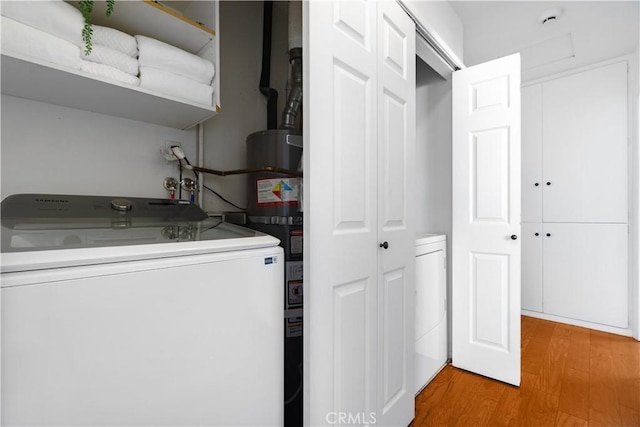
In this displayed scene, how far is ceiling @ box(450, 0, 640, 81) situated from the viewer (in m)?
1.99

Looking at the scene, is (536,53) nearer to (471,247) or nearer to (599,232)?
(599,232)

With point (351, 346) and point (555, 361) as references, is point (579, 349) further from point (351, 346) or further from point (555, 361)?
point (351, 346)

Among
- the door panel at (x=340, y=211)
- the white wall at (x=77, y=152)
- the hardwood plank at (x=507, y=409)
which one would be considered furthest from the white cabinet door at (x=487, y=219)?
the white wall at (x=77, y=152)

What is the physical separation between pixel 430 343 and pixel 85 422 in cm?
171

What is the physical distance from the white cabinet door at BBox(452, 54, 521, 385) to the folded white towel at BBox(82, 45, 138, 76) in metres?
1.84

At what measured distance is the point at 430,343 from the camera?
178 cm

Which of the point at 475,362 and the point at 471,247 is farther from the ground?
the point at 471,247

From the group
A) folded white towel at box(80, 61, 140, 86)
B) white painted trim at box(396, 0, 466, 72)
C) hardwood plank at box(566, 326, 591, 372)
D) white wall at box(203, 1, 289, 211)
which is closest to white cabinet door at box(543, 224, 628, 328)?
hardwood plank at box(566, 326, 591, 372)

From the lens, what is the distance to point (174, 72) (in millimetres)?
1136

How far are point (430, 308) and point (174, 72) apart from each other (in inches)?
71.9

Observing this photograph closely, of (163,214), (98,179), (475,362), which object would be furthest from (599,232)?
(98,179)

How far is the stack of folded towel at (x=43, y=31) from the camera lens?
2.59 ft

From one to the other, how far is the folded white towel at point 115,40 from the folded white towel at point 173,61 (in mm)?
24

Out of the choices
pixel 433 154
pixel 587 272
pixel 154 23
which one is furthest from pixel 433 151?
pixel 587 272
